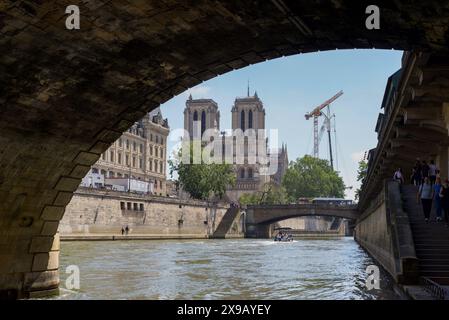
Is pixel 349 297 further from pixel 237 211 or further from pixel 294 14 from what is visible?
pixel 237 211

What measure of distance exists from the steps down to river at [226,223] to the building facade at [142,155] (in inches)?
495

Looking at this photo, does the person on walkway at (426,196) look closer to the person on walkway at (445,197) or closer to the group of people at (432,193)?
the group of people at (432,193)

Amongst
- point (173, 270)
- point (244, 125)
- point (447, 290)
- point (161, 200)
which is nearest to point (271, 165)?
point (244, 125)

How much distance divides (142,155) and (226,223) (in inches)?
1033

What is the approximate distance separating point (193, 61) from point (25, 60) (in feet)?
10.9

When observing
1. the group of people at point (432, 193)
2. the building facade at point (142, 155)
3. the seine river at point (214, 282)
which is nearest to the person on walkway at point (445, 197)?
the group of people at point (432, 193)

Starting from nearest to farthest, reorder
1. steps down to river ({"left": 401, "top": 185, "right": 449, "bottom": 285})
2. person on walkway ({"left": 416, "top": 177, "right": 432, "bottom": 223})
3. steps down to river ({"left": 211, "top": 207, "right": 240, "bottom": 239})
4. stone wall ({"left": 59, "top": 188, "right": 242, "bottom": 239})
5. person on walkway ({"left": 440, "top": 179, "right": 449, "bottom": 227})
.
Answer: steps down to river ({"left": 401, "top": 185, "right": 449, "bottom": 285}) < person on walkway ({"left": 440, "top": 179, "right": 449, "bottom": 227}) < person on walkway ({"left": 416, "top": 177, "right": 432, "bottom": 223}) < stone wall ({"left": 59, "top": 188, "right": 242, "bottom": 239}) < steps down to river ({"left": 211, "top": 207, "right": 240, "bottom": 239})

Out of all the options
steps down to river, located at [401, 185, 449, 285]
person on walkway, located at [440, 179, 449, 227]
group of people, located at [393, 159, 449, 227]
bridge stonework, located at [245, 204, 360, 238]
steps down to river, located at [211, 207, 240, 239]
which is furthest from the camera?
steps down to river, located at [211, 207, 240, 239]

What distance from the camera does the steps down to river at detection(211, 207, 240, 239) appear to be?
90.4m

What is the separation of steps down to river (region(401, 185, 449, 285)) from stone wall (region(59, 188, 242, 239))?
3917 cm

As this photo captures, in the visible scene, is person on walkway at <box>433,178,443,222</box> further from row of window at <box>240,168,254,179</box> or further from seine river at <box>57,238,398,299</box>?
row of window at <box>240,168,254,179</box>

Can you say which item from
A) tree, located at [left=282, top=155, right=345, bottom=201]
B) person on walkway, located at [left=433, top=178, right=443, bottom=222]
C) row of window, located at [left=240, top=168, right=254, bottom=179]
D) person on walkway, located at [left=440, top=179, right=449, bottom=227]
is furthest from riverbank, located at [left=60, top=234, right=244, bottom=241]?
row of window, located at [left=240, top=168, right=254, bottom=179]

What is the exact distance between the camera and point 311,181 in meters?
148

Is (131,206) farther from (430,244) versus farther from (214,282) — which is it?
(430,244)
